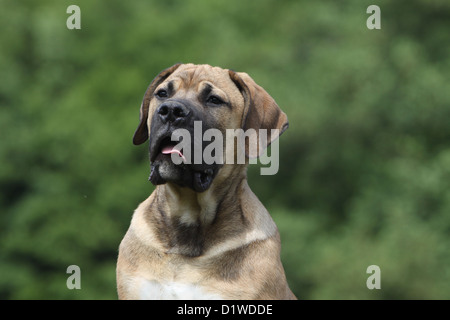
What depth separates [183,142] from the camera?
16.1 ft

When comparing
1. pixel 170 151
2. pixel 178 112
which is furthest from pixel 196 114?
pixel 170 151

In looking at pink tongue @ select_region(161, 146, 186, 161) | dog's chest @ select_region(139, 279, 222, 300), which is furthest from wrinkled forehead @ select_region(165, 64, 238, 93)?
dog's chest @ select_region(139, 279, 222, 300)

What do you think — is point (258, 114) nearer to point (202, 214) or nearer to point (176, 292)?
point (202, 214)

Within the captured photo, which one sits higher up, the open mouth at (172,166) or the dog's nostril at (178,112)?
the dog's nostril at (178,112)

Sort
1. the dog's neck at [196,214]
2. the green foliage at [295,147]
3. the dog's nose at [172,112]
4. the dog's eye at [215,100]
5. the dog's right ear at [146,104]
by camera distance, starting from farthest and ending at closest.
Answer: the green foliage at [295,147] → the dog's right ear at [146,104] → the dog's eye at [215,100] → the dog's neck at [196,214] → the dog's nose at [172,112]

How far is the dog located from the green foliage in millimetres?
16681

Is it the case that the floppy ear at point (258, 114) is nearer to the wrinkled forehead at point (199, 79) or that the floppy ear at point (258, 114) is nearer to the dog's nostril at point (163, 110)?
the wrinkled forehead at point (199, 79)

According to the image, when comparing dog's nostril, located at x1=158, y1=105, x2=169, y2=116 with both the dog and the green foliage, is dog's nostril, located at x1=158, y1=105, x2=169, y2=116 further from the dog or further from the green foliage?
the green foliage

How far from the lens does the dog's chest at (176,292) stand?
16.3 ft

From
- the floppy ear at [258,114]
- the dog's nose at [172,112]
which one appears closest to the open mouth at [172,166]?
the dog's nose at [172,112]

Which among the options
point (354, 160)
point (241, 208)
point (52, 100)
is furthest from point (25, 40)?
point (241, 208)

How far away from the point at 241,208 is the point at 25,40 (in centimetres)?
2904

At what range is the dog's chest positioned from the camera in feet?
16.3

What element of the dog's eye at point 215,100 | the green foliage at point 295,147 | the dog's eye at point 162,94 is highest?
the green foliage at point 295,147
